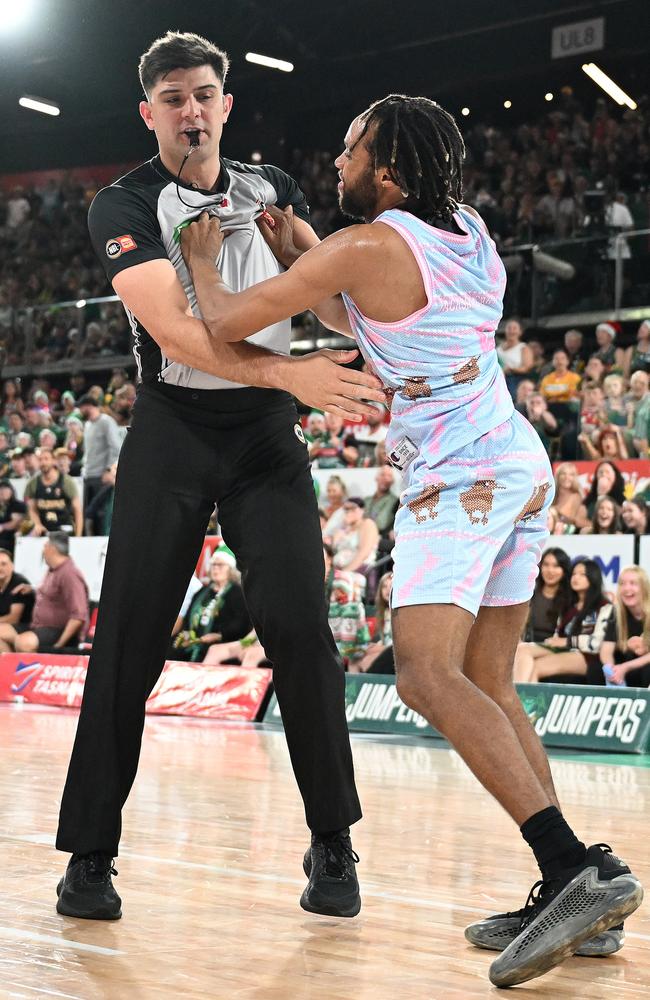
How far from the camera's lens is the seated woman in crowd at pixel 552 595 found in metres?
9.26

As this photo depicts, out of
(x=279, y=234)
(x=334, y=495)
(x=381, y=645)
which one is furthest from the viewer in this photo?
(x=334, y=495)

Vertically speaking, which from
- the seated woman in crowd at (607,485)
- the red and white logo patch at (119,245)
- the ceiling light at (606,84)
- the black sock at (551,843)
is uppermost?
the ceiling light at (606,84)

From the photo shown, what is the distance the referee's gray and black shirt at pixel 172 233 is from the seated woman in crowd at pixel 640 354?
852 cm

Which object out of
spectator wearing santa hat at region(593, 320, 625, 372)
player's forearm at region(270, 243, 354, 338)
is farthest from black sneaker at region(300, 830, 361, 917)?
spectator wearing santa hat at region(593, 320, 625, 372)

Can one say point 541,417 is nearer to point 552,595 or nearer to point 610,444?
point 610,444

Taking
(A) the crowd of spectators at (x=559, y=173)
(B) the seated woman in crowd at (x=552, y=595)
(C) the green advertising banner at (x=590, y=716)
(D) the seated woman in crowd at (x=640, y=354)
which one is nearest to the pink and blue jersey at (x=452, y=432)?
(C) the green advertising banner at (x=590, y=716)

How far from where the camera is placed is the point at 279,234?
3535 millimetres

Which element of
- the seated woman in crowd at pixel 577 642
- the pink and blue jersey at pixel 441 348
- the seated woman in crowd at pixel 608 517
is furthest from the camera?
the seated woman in crowd at pixel 608 517

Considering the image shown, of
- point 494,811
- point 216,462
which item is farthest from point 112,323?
point 216,462

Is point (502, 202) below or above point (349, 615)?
above

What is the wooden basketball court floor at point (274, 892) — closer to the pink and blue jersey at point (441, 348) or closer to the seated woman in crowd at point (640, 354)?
the pink and blue jersey at point (441, 348)

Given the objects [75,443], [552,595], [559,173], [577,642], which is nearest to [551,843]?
[577,642]

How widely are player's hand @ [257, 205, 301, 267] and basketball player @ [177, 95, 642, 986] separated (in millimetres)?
457

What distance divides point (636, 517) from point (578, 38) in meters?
11.2
